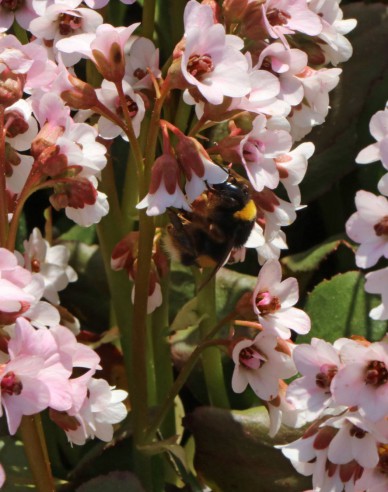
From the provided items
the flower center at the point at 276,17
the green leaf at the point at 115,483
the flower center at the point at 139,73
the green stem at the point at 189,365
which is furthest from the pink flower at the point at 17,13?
the green leaf at the point at 115,483

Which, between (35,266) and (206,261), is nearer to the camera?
(206,261)

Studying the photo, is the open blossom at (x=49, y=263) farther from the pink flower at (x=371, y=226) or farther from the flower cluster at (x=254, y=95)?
the pink flower at (x=371, y=226)

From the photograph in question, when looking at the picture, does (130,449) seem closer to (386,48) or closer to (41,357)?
(41,357)

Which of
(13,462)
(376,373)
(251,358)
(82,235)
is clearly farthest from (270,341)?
(82,235)

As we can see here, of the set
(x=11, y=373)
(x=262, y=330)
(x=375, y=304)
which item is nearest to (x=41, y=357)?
(x=11, y=373)

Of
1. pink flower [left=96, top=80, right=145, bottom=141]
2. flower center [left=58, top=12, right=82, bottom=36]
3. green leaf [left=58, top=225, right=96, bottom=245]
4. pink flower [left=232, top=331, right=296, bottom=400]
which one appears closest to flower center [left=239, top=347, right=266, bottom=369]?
pink flower [left=232, top=331, right=296, bottom=400]

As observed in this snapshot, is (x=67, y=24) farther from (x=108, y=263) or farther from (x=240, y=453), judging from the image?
(x=240, y=453)

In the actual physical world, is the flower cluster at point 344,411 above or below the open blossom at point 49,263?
above
